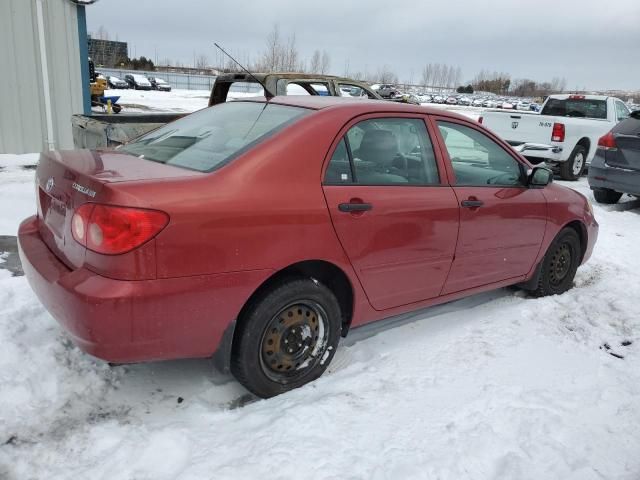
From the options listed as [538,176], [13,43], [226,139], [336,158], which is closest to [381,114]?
[336,158]

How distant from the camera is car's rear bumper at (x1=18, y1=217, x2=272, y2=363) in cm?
232

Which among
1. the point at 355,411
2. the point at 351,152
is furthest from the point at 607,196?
the point at 355,411

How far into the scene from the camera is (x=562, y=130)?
1045 centimetres

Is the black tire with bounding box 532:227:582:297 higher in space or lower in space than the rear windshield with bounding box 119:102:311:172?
lower

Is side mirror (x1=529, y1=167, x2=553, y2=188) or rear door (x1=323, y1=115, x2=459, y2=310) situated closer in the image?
rear door (x1=323, y1=115, x2=459, y2=310)

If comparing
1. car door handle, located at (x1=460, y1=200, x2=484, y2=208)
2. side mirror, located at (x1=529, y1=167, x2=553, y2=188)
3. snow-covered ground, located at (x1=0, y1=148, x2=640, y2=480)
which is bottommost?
snow-covered ground, located at (x1=0, y1=148, x2=640, y2=480)

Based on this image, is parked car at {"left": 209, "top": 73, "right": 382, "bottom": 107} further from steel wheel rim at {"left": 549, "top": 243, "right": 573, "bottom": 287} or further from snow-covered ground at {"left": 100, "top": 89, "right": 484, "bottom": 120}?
snow-covered ground at {"left": 100, "top": 89, "right": 484, "bottom": 120}

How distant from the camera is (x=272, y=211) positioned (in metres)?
2.66

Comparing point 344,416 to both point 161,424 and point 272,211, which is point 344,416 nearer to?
point 161,424

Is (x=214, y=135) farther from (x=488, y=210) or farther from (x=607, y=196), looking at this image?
→ (x=607, y=196)

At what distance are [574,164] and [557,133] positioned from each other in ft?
3.53

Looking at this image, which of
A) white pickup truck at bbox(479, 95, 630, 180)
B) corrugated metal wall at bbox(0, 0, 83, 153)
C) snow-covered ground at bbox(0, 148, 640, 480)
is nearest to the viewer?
snow-covered ground at bbox(0, 148, 640, 480)

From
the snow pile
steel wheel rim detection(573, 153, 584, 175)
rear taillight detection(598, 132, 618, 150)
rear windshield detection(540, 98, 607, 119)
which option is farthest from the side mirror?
rear windshield detection(540, 98, 607, 119)

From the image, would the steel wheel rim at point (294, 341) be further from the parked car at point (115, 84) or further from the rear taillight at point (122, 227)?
the parked car at point (115, 84)
